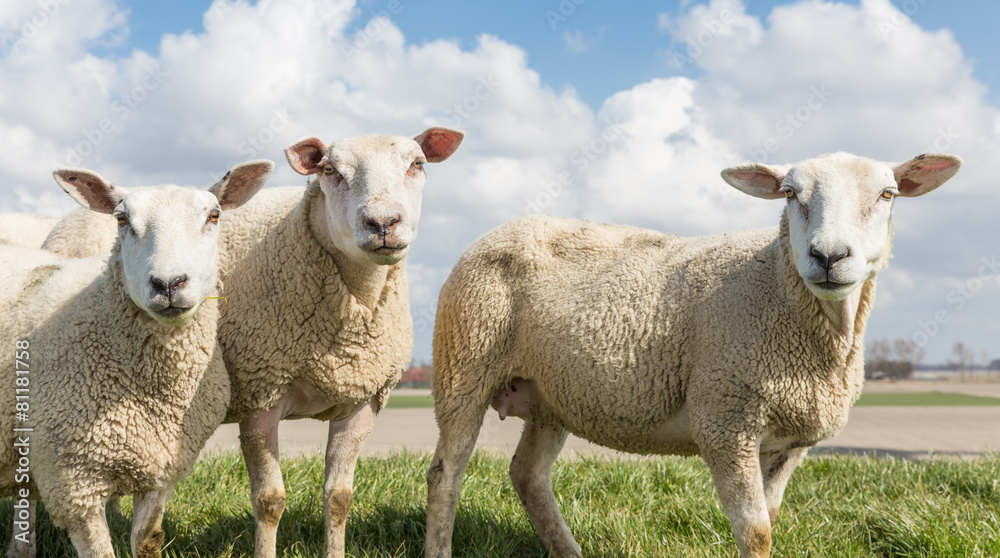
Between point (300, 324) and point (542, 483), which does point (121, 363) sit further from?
point (542, 483)

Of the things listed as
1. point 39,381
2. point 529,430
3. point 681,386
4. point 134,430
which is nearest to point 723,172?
point 681,386

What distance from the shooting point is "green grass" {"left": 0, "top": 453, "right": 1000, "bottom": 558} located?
476 centimetres

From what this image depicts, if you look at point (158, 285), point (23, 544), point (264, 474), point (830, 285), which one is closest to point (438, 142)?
point (158, 285)

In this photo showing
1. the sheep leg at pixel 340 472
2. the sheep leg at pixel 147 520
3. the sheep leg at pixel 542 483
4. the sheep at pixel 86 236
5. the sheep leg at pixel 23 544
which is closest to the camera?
the sheep leg at pixel 147 520

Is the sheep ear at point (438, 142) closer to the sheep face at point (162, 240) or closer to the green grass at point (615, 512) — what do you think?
the sheep face at point (162, 240)

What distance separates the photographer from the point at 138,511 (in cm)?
434

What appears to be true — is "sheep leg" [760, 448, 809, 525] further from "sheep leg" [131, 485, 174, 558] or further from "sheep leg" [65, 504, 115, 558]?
"sheep leg" [65, 504, 115, 558]

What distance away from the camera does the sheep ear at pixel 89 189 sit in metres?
3.81

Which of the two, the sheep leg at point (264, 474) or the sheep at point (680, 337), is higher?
the sheep at point (680, 337)

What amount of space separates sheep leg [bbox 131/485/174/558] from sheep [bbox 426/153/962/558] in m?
1.57

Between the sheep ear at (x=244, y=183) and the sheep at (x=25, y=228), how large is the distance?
142 inches

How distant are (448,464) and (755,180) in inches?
99.6

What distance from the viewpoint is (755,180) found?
432 centimetres

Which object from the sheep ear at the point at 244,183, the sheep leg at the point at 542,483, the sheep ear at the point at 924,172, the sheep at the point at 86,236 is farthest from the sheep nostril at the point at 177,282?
the sheep ear at the point at 924,172
